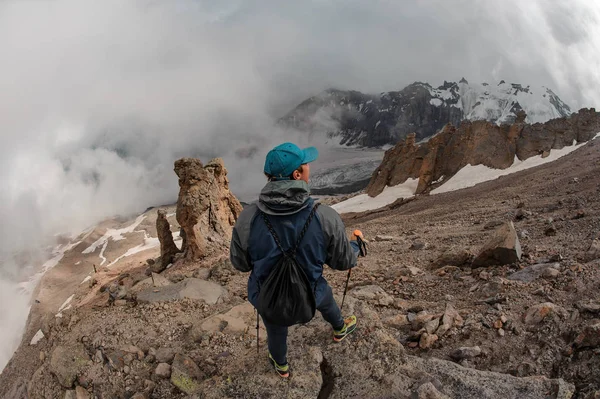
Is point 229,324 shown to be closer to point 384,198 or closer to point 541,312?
point 541,312

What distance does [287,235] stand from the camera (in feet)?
10.9

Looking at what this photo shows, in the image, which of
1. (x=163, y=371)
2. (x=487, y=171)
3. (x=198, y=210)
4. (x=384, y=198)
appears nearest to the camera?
(x=163, y=371)

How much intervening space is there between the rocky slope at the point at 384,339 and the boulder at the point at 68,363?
0.02 metres

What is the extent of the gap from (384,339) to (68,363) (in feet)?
16.2

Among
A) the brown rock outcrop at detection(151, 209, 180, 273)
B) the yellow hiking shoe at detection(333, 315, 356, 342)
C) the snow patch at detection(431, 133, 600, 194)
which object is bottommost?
the snow patch at detection(431, 133, 600, 194)

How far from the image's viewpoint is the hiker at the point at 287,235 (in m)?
3.32

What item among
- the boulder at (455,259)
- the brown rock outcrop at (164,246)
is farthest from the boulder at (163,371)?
the brown rock outcrop at (164,246)

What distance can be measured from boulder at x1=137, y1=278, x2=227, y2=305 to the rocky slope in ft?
0.09

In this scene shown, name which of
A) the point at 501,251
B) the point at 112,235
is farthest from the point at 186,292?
the point at 112,235

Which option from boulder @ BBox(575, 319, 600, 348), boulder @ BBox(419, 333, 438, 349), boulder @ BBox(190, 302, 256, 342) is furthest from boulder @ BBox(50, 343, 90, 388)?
boulder @ BBox(575, 319, 600, 348)

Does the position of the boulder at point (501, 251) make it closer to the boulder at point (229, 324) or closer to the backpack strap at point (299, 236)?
the boulder at point (229, 324)

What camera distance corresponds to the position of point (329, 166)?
639ft

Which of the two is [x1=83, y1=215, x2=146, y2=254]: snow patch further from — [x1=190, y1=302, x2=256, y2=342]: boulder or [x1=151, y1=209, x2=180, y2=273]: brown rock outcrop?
[x1=190, y1=302, x2=256, y2=342]: boulder

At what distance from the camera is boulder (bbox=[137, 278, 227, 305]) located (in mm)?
7492
